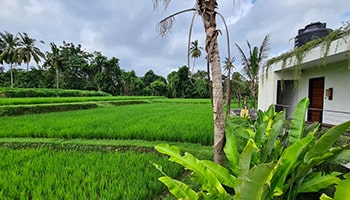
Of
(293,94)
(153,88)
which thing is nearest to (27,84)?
(153,88)

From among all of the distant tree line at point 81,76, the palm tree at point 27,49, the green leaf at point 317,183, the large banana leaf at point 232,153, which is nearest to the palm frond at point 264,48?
the large banana leaf at point 232,153

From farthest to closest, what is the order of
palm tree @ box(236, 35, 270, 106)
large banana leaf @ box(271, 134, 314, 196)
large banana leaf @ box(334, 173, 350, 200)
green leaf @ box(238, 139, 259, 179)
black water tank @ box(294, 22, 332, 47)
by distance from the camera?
palm tree @ box(236, 35, 270, 106) < black water tank @ box(294, 22, 332, 47) < large banana leaf @ box(271, 134, 314, 196) < green leaf @ box(238, 139, 259, 179) < large banana leaf @ box(334, 173, 350, 200)

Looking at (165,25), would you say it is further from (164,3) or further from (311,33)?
(311,33)

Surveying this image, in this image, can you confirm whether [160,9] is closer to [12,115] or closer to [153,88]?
[12,115]

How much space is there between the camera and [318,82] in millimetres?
6691

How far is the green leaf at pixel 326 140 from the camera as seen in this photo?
65.4 inches

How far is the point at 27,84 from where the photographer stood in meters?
30.0

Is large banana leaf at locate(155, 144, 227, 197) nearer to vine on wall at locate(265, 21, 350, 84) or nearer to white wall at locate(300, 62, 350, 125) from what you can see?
vine on wall at locate(265, 21, 350, 84)

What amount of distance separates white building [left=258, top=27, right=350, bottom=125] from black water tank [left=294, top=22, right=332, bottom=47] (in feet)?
3.36

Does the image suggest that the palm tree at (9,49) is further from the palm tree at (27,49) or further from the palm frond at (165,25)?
the palm frond at (165,25)

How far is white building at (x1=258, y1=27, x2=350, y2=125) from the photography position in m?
4.83

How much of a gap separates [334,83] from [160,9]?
5915 mm

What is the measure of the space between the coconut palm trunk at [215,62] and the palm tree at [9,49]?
33169 millimetres

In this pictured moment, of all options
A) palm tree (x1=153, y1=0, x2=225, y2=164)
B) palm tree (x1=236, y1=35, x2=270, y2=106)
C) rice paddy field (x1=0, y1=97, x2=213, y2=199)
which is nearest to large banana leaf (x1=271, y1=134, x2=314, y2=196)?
palm tree (x1=153, y1=0, x2=225, y2=164)
